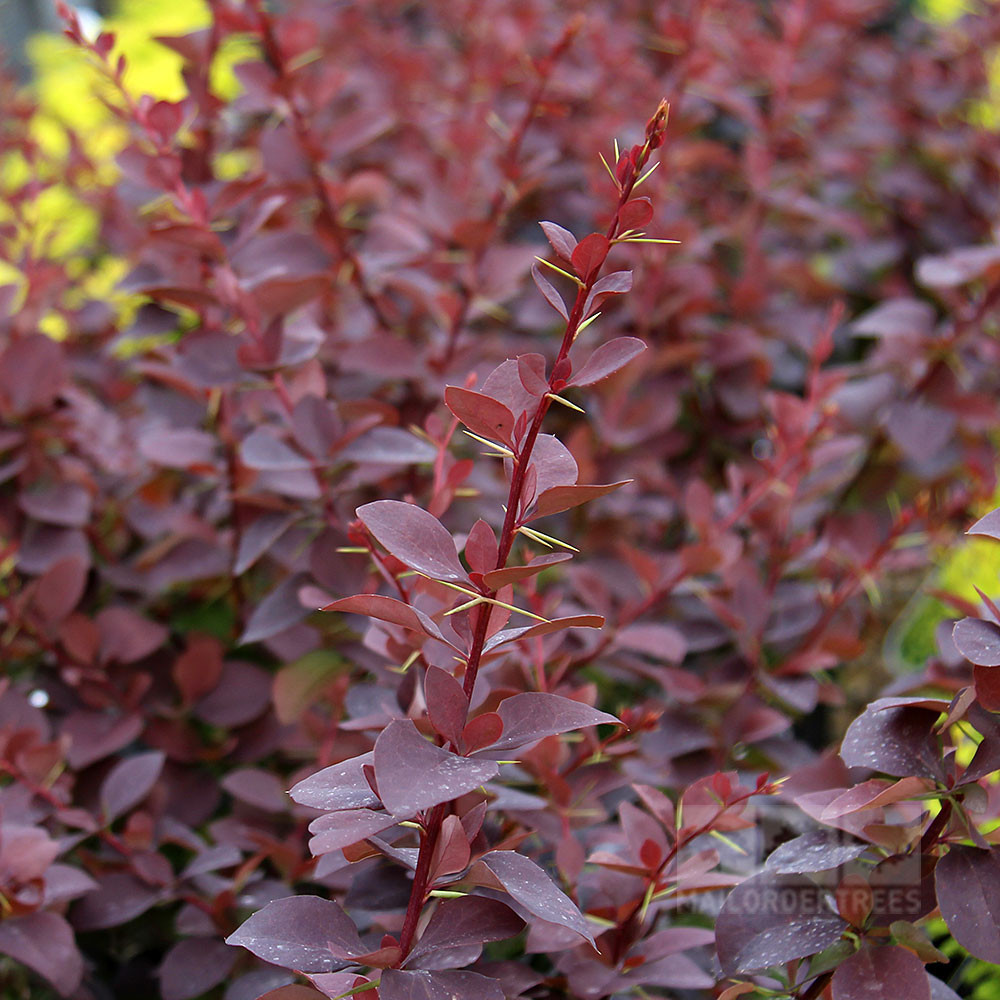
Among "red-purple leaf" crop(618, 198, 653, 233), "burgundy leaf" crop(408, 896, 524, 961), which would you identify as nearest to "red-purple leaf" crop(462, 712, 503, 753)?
"burgundy leaf" crop(408, 896, 524, 961)

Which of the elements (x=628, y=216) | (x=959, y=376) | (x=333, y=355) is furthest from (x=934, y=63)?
(x=628, y=216)

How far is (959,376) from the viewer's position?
1.47 meters

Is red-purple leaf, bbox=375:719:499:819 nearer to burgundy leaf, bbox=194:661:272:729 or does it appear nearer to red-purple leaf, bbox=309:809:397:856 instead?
red-purple leaf, bbox=309:809:397:856

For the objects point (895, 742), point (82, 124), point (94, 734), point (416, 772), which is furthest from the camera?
point (82, 124)

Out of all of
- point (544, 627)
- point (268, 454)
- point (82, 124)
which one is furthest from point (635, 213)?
point (82, 124)

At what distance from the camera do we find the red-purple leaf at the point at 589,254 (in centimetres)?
56

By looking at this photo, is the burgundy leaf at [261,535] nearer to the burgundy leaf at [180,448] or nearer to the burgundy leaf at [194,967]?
the burgundy leaf at [180,448]

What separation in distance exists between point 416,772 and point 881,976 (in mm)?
350

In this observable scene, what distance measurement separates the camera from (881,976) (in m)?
0.62

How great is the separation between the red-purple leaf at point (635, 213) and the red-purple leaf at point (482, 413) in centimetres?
14

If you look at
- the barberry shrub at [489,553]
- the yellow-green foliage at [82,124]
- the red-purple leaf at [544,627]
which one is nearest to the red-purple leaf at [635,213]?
the barberry shrub at [489,553]

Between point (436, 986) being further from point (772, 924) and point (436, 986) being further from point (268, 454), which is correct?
point (268, 454)

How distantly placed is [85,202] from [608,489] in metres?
1.81

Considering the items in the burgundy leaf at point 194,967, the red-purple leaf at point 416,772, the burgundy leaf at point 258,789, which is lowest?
the burgundy leaf at point 194,967
